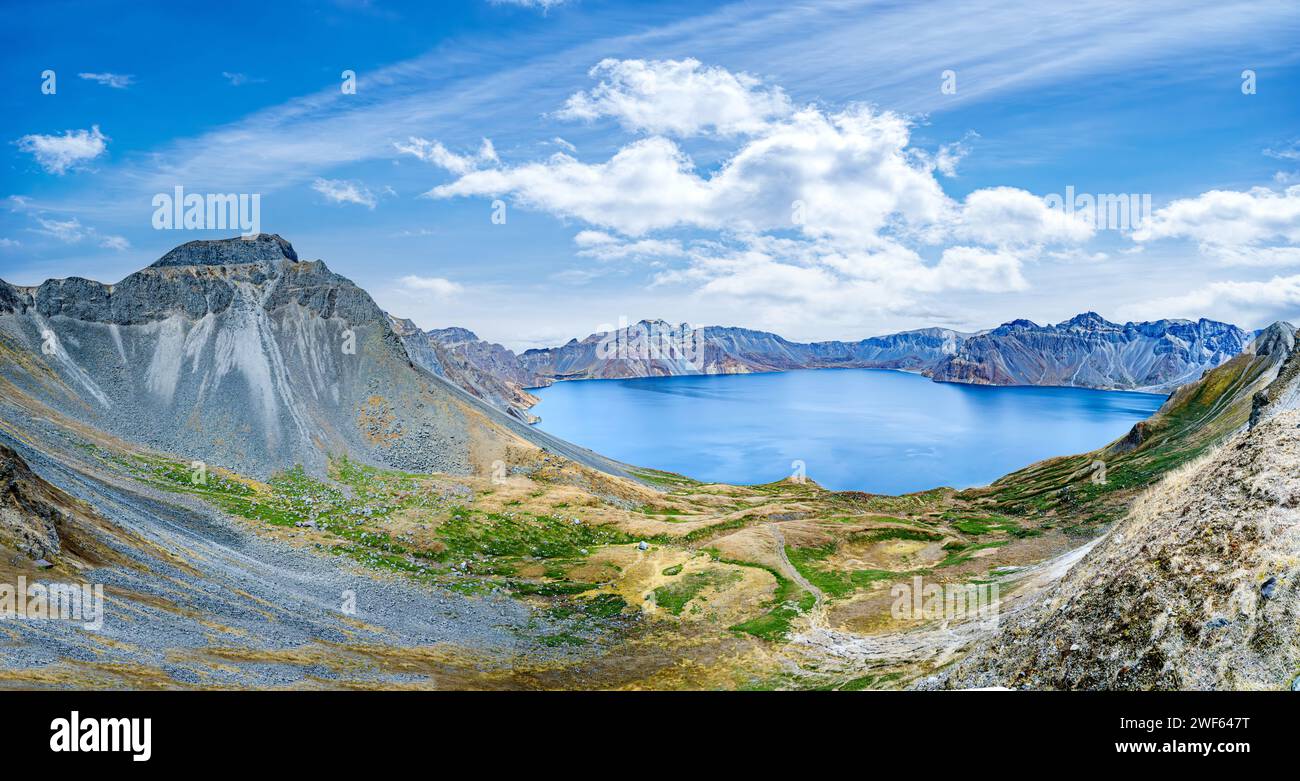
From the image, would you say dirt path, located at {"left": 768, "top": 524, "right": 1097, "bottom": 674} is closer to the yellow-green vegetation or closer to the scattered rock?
the yellow-green vegetation

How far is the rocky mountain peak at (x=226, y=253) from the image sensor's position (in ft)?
355

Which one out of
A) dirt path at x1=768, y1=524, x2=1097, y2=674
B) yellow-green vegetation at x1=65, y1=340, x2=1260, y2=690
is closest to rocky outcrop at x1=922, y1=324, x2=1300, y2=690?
dirt path at x1=768, y1=524, x2=1097, y2=674

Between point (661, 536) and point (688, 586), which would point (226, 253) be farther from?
point (688, 586)

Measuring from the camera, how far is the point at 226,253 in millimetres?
110438

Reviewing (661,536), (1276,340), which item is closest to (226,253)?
(661,536)

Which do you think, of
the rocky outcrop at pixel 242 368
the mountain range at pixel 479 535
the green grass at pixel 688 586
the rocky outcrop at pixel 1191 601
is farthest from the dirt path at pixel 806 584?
the rocky outcrop at pixel 242 368

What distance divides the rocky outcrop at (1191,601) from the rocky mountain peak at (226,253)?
4923 inches

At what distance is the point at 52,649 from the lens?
85.1 feet

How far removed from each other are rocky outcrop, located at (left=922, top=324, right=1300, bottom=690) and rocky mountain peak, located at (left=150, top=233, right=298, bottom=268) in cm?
12504

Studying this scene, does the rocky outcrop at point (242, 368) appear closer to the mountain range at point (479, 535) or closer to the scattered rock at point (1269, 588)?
the mountain range at point (479, 535)

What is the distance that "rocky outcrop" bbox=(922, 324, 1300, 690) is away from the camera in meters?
15.4

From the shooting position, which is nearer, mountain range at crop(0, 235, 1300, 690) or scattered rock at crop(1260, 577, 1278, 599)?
scattered rock at crop(1260, 577, 1278, 599)
